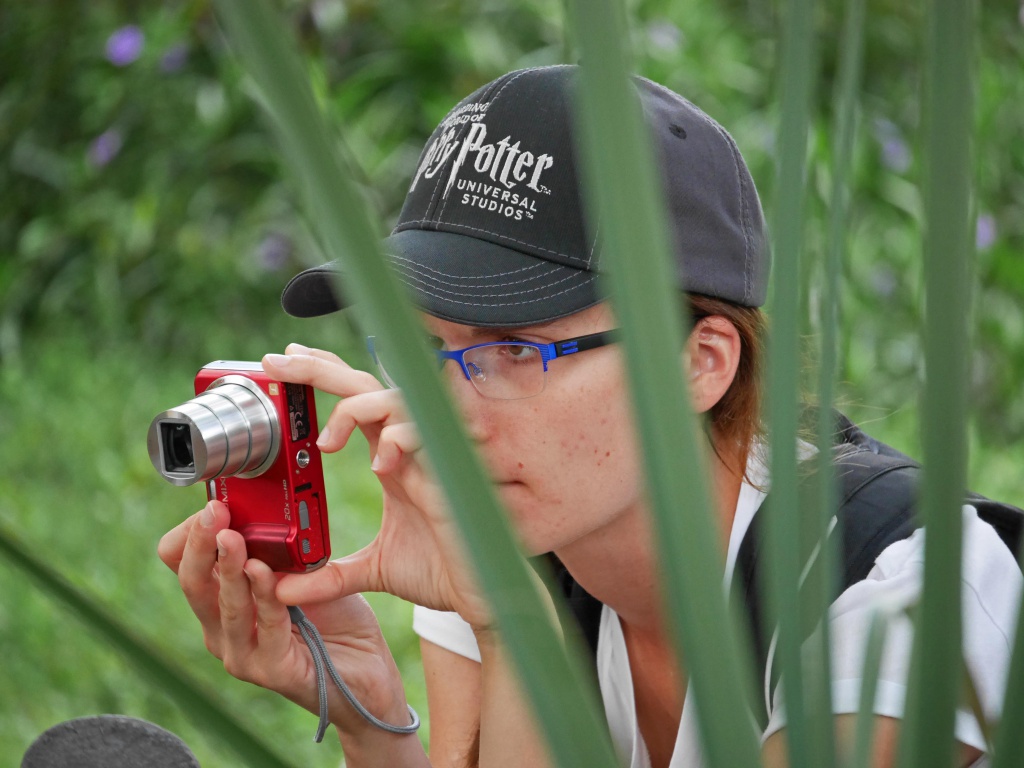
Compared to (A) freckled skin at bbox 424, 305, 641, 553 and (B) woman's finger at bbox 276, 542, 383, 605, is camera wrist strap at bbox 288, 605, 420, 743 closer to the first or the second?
(B) woman's finger at bbox 276, 542, 383, 605

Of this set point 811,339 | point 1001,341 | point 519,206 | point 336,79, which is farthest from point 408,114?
point 519,206

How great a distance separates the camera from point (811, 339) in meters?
1.44

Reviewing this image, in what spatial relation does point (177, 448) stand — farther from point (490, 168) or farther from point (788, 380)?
point (788, 380)

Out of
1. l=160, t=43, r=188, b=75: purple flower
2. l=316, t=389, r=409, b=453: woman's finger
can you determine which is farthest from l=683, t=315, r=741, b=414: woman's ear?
l=160, t=43, r=188, b=75: purple flower

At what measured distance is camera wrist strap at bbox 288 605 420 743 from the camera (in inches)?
41.6

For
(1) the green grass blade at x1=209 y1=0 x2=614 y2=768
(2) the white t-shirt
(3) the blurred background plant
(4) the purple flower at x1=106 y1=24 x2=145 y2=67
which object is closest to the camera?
(1) the green grass blade at x1=209 y1=0 x2=614 y2=768

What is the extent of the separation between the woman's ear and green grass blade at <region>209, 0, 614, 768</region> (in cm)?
81

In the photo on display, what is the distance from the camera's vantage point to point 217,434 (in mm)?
911

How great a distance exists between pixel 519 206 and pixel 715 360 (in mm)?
250

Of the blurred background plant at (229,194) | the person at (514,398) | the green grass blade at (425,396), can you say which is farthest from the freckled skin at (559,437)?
the blurred background plant at (229,194)

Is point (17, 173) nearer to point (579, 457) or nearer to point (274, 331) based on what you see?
point (274, 331)

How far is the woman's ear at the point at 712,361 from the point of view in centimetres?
110

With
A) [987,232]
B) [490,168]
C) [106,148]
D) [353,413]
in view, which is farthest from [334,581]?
[106,148]

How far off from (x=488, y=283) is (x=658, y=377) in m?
0.76
